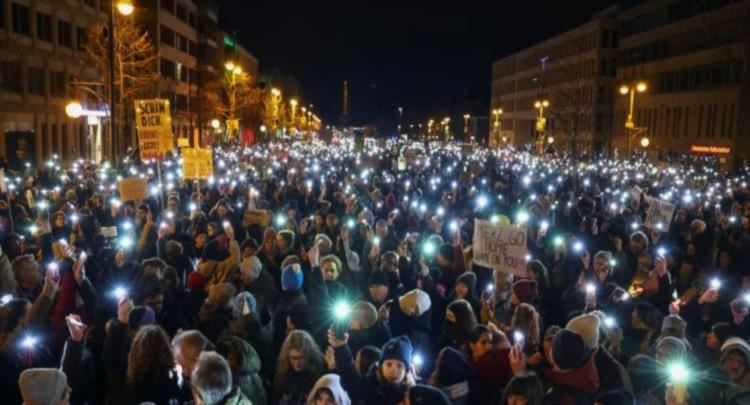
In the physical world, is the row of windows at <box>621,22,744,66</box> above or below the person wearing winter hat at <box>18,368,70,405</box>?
above

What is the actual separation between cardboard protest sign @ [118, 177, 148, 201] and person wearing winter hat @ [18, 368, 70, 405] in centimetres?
918

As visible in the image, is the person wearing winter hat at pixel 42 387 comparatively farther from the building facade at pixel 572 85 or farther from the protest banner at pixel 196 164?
the building facade at pixel 572 85

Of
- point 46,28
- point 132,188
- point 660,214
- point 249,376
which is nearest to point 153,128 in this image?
point 132,188

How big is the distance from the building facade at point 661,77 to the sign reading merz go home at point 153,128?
26293mm

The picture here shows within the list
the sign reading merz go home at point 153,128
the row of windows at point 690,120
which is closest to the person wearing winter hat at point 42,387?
the sign reading merz go home at point 153,128

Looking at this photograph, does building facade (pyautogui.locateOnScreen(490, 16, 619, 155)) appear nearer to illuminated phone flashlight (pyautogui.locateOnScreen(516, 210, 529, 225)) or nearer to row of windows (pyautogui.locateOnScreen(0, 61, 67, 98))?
row of windows (pyautogui.locateOnScreen(0, 61, 67, 98))

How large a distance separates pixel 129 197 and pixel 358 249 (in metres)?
4.12

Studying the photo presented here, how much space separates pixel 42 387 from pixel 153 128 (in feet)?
36.8

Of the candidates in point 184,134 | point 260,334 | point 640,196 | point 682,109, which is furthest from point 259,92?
point 260,334

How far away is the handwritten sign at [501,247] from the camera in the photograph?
8742mm

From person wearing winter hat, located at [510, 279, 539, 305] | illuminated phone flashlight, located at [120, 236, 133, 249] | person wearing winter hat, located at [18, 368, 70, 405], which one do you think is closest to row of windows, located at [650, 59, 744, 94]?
illuminated phone flashlight, located at [120, 236, 133, 249]

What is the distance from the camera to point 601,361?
19.5ft

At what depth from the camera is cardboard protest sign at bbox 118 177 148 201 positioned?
44.9 feet

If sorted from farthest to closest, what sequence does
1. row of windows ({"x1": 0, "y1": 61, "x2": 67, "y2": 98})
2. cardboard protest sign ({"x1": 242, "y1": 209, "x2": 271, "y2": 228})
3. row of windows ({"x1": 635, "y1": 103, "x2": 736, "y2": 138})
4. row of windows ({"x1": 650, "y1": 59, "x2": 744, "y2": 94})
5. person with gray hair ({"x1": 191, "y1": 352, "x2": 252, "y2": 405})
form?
row of windows ({"x1": 635, "y1": 103, "x2": 736, "y2": 138}) → row of windows ({"x1": 650, "y1": 59, "x2": 744, "y2": 94}) → row of windows ({"x1": 0, "y1": 61, "x2": 67, "y2": 98}) → cardboard protest sign ({"x1": 242, "y1": 209, "x2": 271, "y2": 228}) → person with gray hair ({"x1": 191, "y1": 352, "x2": 252, "y2": 405})
